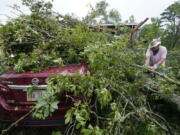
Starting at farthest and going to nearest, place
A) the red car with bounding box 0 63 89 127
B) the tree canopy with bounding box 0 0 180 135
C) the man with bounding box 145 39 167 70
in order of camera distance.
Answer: the man with bounding box 145 39 167 70, the red car with bounding box 0 63 89 127, the tree canopy with bounding box 0 0 180 135

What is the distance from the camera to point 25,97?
114 inches

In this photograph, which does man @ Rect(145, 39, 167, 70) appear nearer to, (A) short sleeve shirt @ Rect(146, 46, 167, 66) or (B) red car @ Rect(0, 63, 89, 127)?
(A) short sleeve shirt @ Rect(146, 46, 167, 66)

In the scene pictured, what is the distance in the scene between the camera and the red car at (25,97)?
2807 mm

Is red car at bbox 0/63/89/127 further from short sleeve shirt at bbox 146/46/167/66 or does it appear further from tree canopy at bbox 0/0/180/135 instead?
short sleeve shirt at bbox 146/46/167/66

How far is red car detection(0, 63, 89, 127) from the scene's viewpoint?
9.21 feet

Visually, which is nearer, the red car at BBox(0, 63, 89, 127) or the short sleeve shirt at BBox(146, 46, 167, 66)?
the red car at BBox(0, 63, 89, 127)

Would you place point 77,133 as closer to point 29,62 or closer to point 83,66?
point 83,66

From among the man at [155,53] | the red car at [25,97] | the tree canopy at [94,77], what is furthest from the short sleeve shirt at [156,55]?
the red car at [25,97]

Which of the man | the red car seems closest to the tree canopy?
the red car

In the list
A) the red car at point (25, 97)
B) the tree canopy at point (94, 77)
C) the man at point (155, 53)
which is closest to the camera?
the tree canopy at point (94, 77)

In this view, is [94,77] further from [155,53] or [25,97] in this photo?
[155,53]

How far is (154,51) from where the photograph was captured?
5.05 m

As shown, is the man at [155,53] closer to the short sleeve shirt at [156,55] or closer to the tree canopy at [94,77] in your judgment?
the short sleeve shirt at [156,55]

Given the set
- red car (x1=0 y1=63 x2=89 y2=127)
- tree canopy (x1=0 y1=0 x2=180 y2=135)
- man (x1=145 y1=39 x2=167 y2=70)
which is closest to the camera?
tree canopy (x1=0 y1=0 x2=180 y2=135)
